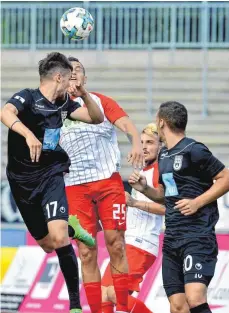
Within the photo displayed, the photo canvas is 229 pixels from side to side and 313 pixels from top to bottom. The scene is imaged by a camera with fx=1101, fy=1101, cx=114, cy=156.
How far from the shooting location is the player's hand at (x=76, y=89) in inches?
385

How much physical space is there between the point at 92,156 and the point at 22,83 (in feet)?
33.6

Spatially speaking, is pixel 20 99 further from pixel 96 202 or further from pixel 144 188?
pixel 96 202

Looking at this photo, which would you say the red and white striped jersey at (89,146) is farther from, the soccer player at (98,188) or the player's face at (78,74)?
the player's face at (78,74)

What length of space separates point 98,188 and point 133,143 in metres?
0.67

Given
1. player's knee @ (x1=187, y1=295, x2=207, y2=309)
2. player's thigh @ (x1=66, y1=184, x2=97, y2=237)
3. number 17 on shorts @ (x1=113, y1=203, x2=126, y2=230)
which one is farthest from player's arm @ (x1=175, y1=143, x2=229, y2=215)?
player's thigh @ (x1=66, y1=184, x2=97, y2=237)

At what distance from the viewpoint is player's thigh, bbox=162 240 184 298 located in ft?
29.8

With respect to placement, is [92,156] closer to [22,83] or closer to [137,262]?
[137,262]

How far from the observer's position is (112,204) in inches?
409

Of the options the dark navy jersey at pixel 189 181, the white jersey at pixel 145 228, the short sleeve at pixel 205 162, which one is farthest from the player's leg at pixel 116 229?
the short sleeve at pixel 205 162

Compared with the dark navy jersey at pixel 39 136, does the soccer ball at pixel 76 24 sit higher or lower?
higher

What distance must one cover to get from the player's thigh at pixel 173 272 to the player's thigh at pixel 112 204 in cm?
128

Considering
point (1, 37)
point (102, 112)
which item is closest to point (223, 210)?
point (102, 112)

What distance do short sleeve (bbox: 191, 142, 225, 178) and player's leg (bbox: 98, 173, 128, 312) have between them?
1.61m

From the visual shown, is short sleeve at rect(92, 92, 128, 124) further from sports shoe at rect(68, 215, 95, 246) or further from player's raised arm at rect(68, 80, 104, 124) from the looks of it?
sports shoe at rect(68, 215, 95, 246)
